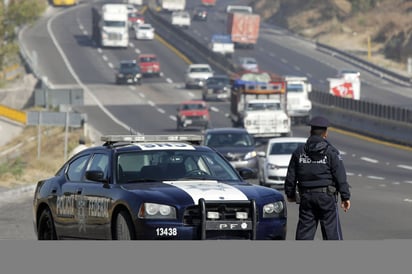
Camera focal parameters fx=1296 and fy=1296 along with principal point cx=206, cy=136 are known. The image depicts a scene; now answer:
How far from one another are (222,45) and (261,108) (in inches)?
2064

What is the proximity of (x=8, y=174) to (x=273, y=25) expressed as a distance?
108 meters

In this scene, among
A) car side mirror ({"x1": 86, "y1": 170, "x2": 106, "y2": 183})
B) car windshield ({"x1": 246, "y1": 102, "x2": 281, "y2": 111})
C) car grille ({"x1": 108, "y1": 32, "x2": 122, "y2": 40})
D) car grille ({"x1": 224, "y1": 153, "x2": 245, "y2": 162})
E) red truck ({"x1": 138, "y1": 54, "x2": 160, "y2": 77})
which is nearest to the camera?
car side mirror ({"x1": 86, "y1": 170, "x2": 106, "y2": 183})

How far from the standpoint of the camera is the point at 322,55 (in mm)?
111000

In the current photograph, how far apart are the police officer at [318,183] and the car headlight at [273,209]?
15.4 inches

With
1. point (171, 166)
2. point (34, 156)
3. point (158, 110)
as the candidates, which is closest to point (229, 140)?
point (34, 156)

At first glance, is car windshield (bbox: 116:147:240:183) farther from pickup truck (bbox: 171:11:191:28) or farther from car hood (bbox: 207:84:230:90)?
pickup truck (bbox: 171:11:191:28)

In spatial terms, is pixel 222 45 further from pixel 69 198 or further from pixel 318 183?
pixel 318 183

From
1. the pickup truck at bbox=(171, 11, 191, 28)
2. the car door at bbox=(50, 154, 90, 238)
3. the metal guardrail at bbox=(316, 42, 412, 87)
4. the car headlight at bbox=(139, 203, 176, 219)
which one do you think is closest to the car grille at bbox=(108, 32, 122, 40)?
the metal guardrail at bbox=(316, 42, 412, 87)

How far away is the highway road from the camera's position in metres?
24.0

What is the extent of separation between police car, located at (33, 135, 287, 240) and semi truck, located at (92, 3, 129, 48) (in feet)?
284

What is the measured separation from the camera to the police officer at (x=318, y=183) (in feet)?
43.5

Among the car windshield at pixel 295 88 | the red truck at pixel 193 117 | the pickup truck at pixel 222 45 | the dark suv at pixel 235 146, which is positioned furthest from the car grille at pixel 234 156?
the pickup truck at pixel 222 45

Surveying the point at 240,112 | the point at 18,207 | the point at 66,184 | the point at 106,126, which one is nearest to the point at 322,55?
the point at 106,126

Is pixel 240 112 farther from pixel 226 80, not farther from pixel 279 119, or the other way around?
pixel 226 80
